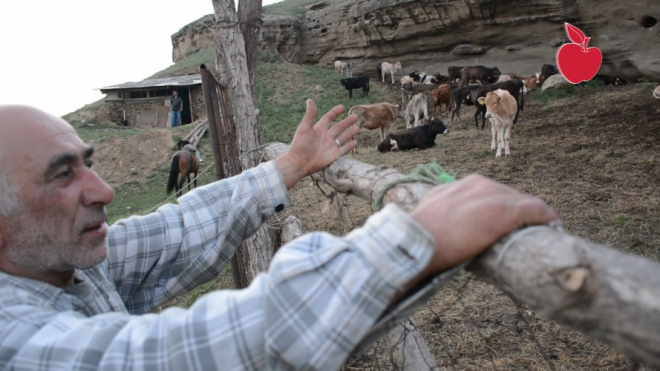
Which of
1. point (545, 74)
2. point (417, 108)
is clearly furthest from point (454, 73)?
point (417, 108)

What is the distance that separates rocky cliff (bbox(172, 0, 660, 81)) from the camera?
1736 cm

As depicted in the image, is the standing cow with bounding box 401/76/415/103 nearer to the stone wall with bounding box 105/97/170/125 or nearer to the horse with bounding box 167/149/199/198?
the horse with bounding box 167/149/199/198

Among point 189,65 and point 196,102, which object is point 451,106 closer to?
point 196,102

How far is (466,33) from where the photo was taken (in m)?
24.0

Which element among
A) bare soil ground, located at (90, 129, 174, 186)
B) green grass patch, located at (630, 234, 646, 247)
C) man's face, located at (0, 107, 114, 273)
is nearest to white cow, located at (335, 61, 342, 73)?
bare soil ground, located at (90, 129, 174, 186)

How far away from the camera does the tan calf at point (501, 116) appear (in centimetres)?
932

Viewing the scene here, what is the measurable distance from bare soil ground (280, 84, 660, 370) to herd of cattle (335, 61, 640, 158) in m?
0.49

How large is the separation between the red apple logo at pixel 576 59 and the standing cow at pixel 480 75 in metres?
12.7

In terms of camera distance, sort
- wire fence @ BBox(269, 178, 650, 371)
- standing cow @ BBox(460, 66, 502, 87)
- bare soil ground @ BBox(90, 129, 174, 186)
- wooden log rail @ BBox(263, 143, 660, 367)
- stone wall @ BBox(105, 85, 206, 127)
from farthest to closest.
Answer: stone wall @ BBox(105, 85, 206, 127), standing cow @ BBox(460, 66, 502, 87), bare soil ground @ BBox(90, 129, 174, 186), wire fence @ BBox(269, 178, 650, 371), wooden log rail @ BBox(263, 143, 660, 367)

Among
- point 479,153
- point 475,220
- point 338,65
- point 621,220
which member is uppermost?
point 475,220

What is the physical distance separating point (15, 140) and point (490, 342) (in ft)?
10.5

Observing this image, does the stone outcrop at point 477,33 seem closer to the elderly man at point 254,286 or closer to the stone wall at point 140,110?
the stone wall at point 140,110

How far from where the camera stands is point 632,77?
1744cm

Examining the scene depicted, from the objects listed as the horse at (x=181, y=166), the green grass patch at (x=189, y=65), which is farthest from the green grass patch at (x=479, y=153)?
the green grass patch at (x=189, y=65)
